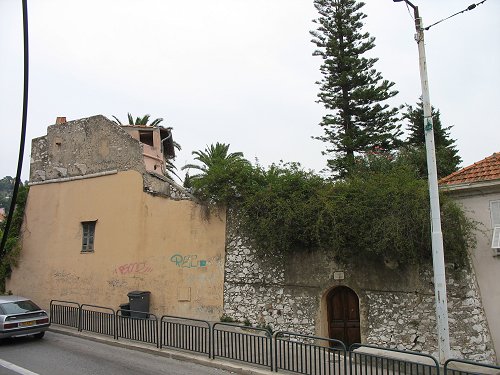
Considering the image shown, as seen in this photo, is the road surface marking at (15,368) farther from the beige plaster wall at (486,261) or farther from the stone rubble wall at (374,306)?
the beige plaster wall at (486,261)

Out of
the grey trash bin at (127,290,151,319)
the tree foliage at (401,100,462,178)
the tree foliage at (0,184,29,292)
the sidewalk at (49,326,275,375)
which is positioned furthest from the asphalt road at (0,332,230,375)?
the tree foliage at (401,100,462,178)

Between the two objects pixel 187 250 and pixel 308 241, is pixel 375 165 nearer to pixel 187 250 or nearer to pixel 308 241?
pixel 308 241

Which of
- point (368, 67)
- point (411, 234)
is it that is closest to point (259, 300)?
point (411, 234)

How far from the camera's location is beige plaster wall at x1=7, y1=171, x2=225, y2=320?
1516cm

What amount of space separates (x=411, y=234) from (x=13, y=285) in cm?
1722

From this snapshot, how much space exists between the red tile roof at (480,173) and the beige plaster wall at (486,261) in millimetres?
407

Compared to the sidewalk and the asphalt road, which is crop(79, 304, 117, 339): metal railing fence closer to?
the sidewalk

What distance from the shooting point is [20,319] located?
12.4 m

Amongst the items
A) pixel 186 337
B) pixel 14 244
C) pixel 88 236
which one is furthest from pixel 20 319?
pixel 14 244

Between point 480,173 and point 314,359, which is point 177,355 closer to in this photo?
point 314,359

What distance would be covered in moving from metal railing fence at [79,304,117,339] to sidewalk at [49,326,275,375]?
16 centimetres

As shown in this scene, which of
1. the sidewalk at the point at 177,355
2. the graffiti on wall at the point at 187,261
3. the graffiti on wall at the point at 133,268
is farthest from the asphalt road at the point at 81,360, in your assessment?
the graffiti on wall at the point at 187,261

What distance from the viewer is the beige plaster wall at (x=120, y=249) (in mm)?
15164

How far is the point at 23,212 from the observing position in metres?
20.3
